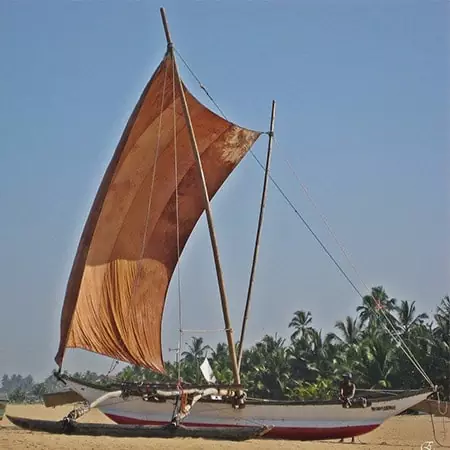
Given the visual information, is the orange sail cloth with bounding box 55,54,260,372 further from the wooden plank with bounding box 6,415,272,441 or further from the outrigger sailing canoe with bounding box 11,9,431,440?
the wooden plank with bounding box 6,415,272,441

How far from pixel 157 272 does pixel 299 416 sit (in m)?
6.44

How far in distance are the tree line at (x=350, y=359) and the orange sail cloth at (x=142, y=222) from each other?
2.06 metres

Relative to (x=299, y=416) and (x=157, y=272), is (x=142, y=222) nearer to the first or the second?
(x=157, y=272)

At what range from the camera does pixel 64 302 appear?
896 inches

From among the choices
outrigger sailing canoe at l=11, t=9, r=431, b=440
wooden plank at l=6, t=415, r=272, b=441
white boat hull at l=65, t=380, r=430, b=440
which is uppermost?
outrigger sailing canoe at l=11, t=9, r=431, b=440

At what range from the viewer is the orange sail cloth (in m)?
22.6

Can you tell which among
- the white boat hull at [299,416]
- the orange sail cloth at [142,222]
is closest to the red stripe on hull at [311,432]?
the white boat hull at [299,416]

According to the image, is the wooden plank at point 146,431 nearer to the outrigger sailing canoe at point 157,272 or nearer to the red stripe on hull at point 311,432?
the outrigger sailing canoe at point 157,272

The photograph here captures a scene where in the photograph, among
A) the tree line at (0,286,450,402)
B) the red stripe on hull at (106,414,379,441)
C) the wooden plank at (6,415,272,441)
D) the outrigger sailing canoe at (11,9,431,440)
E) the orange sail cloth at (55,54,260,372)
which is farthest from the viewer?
the tree line at (0,286,450,402)

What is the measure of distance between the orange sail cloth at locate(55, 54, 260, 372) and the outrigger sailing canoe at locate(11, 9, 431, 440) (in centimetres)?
3

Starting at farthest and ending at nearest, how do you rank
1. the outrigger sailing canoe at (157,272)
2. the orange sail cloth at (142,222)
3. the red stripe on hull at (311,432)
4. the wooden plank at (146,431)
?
the orange sail cloth at (142,222) < the outrigger sailing canoe at (157,272) < the red stripe on hull at (311,432) < the wooden plank at (146,431)

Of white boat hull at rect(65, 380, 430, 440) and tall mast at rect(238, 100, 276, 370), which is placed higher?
tall mast at rect(238, 100, 276, 370)

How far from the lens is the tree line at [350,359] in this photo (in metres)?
38.7

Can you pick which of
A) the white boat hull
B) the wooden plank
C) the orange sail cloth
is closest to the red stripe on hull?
the white boat hull
